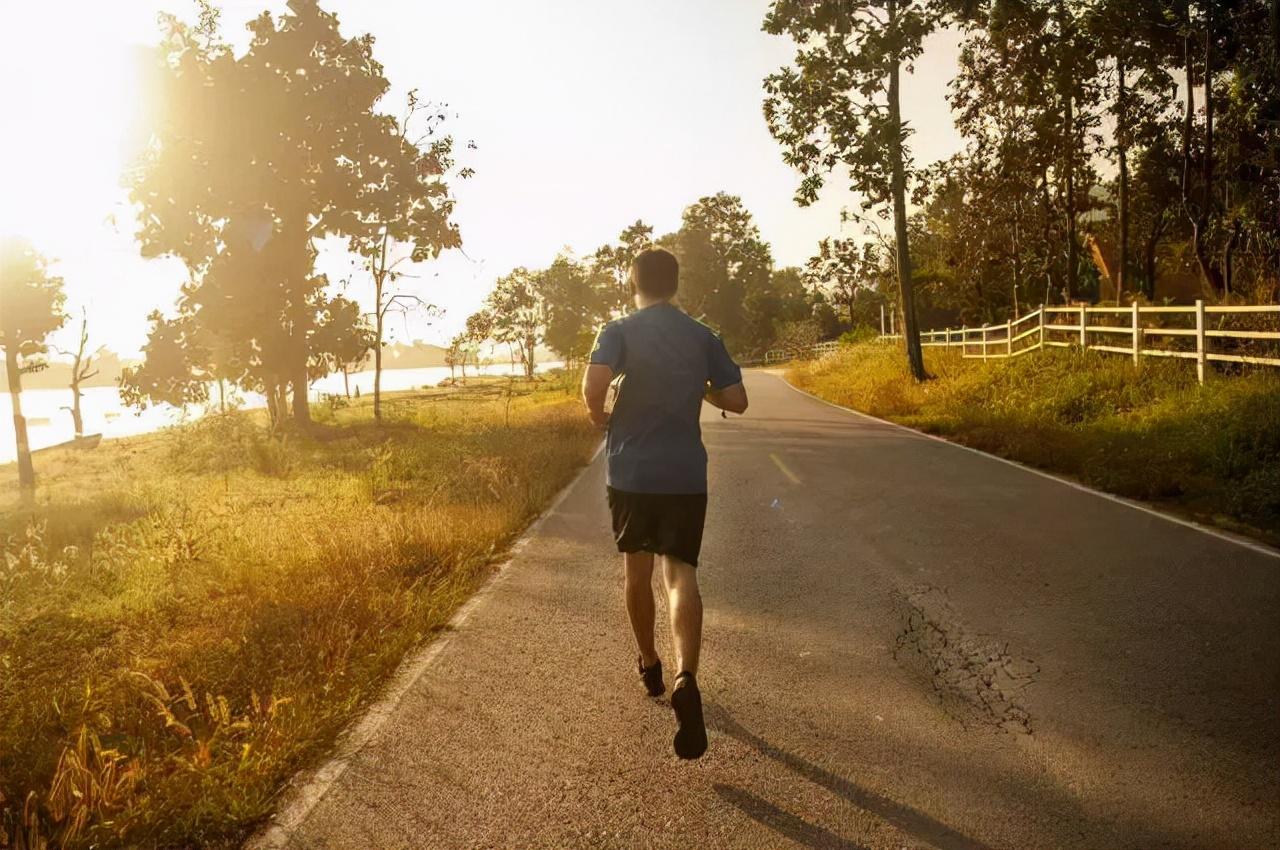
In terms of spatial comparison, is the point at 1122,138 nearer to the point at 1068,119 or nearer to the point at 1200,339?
the point at 1068,119

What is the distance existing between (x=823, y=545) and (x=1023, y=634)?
2.68m

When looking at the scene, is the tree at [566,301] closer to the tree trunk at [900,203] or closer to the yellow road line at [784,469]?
the tree trunk at [900,203]

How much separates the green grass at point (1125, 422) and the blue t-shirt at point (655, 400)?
653 centimetres

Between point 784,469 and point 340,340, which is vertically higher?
point 340,340

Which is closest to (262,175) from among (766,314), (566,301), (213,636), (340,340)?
(340,340)

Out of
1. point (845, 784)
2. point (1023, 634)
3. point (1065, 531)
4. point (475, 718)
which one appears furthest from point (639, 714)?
point (1065, 531)

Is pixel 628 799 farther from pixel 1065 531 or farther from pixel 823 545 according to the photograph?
pixel 1065 531

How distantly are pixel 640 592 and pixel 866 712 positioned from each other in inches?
49.1

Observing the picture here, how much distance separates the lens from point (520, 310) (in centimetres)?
8819

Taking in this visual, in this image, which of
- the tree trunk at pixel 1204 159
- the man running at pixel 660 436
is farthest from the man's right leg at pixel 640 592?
the tree trunk at pixel 1204 159

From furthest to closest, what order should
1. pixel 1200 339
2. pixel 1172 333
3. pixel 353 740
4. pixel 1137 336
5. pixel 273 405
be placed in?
pixel 273 405, pixel 1137 336, pixel 1172 333, pixel 1200 339, pixel 353 740

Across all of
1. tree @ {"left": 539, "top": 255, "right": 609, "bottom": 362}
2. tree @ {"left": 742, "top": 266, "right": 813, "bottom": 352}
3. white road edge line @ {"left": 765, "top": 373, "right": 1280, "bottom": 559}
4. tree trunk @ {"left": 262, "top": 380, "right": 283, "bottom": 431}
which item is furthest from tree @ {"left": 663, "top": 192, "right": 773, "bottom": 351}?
white road edge line @ {"left": 765, "top": 373, "right": 1280, "bottom": 559}

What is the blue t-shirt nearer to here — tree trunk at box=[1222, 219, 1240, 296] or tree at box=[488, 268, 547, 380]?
tree trunk at box=[1222, 219, 1240, 296]

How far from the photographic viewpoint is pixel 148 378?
87.5 ft
